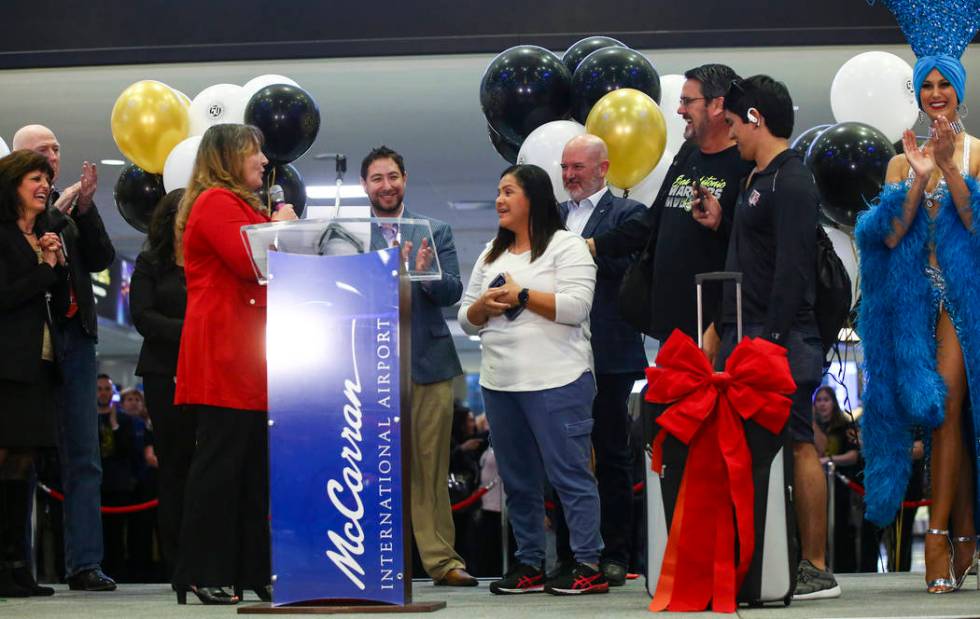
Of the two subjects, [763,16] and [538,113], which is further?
[763,16]

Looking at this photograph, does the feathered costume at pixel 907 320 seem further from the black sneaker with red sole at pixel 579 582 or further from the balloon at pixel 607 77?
the balloon at pixel 607 77

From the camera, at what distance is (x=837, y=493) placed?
7.82m

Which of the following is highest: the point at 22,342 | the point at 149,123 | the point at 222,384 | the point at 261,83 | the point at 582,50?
the point at 582,50

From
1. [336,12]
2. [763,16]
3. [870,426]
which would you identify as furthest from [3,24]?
[870,426]

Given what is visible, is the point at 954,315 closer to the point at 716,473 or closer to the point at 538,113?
the point at 716,473

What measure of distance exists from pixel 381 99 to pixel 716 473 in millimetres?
6615

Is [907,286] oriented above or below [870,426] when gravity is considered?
above

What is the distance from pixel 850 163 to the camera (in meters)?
5.59

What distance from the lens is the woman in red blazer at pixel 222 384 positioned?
373 centimetres

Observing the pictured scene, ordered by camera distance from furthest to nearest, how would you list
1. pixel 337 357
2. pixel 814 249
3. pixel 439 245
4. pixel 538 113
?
pixel 538 113
pixel 439 245
pixel 814 249
pixel 337 357

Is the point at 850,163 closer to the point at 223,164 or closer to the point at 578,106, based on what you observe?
the point at 578,106

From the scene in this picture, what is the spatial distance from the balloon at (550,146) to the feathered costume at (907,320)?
160 centimetres

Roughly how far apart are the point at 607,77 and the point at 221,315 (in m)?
2.48

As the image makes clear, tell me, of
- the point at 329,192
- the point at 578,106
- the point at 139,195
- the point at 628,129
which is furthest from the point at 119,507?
the point at 329,192
